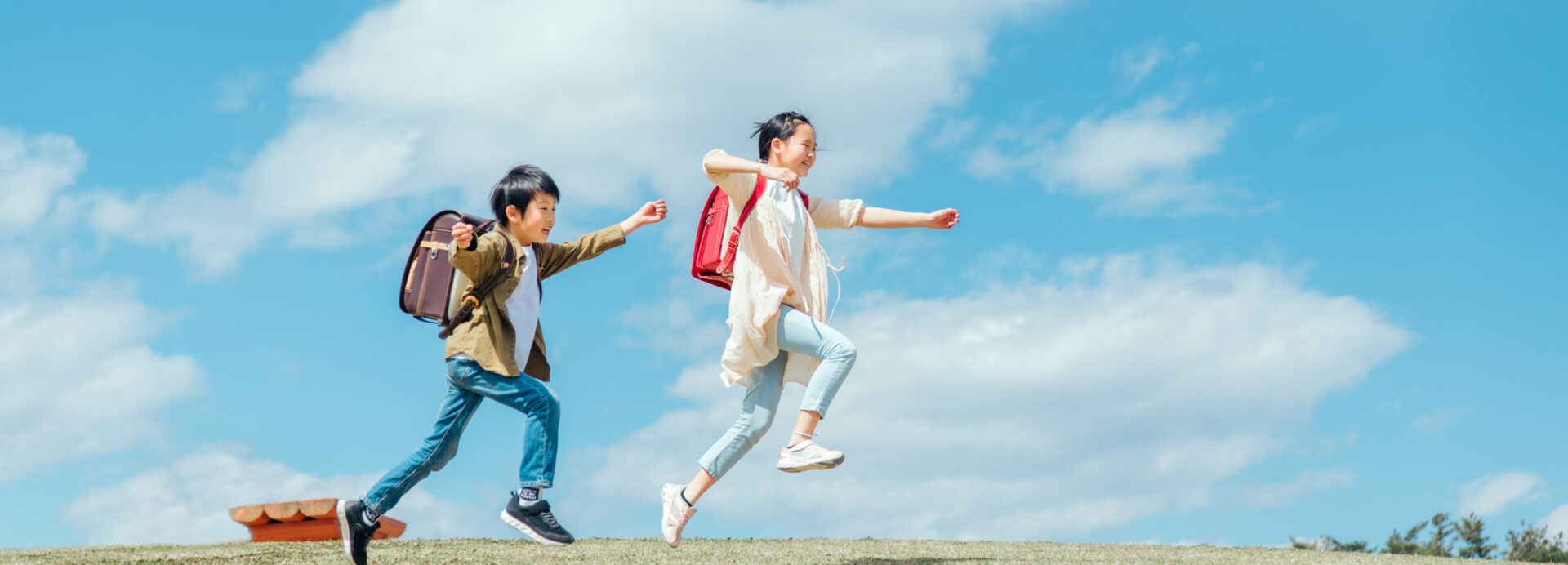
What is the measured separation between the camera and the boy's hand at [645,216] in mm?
6508

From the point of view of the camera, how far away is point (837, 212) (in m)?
6.60

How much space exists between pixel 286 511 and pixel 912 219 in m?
5.92

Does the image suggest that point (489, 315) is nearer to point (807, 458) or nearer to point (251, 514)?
point (807, 458)

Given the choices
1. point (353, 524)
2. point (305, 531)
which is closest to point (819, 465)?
point (353, 524)

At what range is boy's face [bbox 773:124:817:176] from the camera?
6.16 meters

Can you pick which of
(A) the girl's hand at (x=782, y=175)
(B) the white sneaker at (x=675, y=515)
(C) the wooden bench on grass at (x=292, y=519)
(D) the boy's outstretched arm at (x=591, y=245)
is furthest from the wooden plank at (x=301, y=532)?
(A) the girl's hand at (x=782, y=175)

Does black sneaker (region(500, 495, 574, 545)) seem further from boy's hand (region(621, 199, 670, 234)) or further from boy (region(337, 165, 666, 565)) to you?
boy's hand (region(621, 199, 670, 234))

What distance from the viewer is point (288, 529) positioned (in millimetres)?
9297

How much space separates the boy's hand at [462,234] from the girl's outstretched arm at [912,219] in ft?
7.50

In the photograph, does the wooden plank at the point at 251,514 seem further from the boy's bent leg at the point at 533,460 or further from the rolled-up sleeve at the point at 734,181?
the rolled-up sleeve at the point at 734,181

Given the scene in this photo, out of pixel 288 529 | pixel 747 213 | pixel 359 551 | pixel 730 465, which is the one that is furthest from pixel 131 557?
pixel 747 213

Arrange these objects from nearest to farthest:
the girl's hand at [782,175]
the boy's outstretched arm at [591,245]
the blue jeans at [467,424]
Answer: the girl's hand at [782,175], the blue jeans at [467,424], the boy's outstretched arm at [591,245]

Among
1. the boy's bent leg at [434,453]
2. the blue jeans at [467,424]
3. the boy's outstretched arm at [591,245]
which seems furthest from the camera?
the boy's outstretched arm at [591,245]

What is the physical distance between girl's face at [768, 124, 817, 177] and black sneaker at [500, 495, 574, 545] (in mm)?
2225
